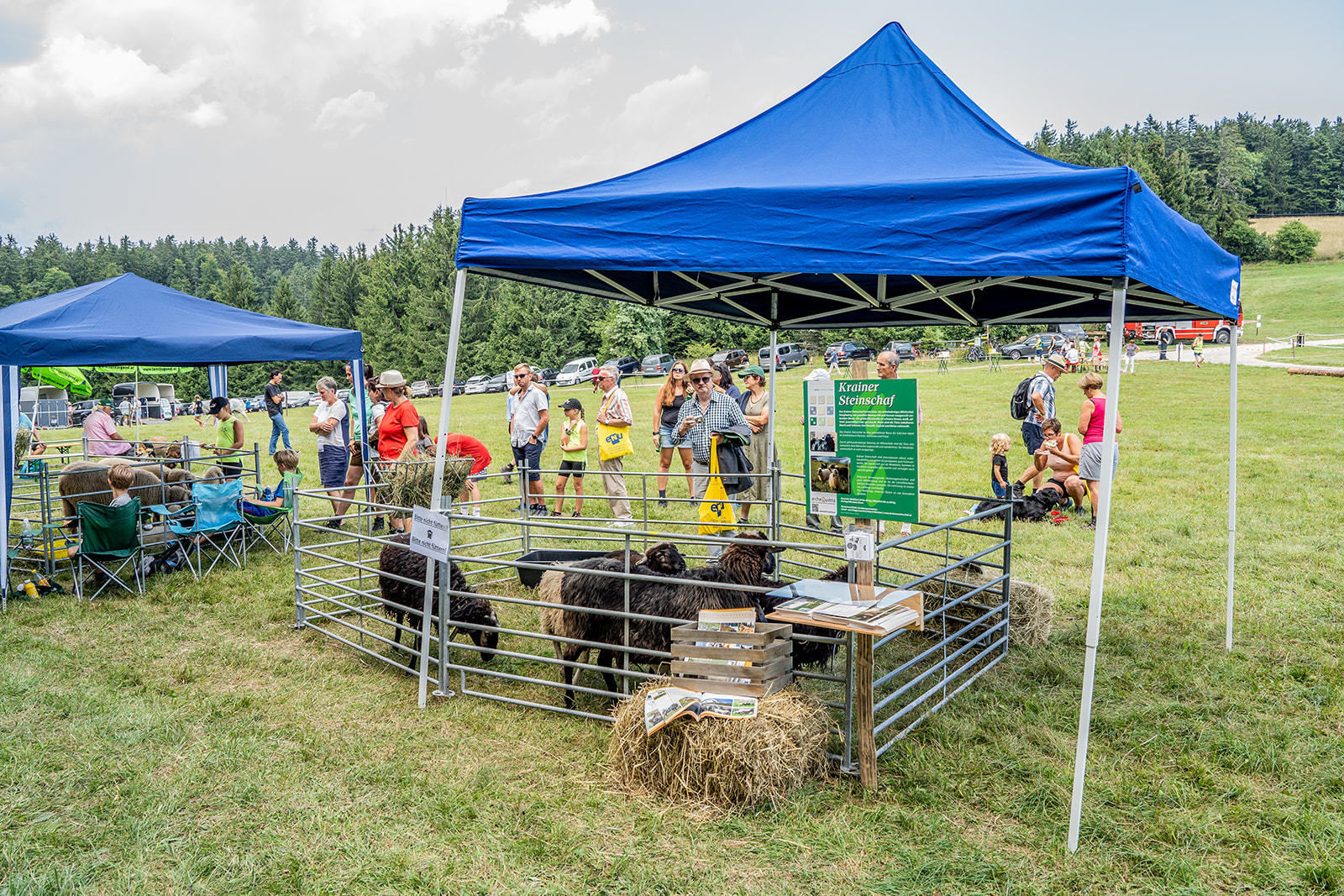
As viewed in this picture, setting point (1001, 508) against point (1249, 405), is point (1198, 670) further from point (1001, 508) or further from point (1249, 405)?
point (1249, 405)

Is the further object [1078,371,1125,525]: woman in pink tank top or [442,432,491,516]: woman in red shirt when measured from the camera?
[442,432,491,516]: woman in red shirt

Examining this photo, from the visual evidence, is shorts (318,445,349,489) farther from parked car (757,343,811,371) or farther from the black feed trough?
parked car (757,343,811,371)

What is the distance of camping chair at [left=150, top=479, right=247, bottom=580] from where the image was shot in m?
8.14

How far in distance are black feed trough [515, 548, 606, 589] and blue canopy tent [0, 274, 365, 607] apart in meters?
4.66

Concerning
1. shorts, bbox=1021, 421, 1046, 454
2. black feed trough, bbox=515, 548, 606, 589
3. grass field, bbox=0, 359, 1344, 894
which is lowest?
grass field, bbox=0, 359, 1344, 894

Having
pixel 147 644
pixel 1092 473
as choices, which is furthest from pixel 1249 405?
pixel 147 644

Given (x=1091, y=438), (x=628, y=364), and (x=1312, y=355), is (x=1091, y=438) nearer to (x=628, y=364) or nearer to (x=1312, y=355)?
(x=1312, y=355)

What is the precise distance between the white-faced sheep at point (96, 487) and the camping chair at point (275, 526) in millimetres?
753

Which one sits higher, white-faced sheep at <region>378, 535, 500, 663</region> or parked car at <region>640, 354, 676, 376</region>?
parked car at <region>640, 354, 676, 376</region>

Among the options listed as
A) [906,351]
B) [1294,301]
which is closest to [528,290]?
[906,351]

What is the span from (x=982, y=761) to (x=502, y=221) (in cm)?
395

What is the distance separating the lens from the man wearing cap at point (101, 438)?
10766mm

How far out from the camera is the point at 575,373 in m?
48.4

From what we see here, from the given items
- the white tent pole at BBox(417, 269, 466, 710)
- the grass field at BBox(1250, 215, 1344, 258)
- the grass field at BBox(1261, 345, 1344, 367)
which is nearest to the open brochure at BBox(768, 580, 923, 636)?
the white tent pole at BBox(417, 269, 466, 710)
